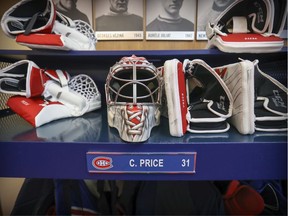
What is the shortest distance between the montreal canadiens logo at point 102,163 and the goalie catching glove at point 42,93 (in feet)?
0.79

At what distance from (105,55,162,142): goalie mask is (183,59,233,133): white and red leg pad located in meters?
0.10

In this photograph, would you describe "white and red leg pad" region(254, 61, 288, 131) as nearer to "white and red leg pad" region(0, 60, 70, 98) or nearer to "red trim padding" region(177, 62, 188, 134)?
"red trim padding" region(177, 62, 188, 134)

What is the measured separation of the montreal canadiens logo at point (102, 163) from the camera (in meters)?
0.45

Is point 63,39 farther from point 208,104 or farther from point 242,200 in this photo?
point 242,200

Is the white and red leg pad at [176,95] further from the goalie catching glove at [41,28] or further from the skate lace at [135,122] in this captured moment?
the goalie catching glove at [41,28]

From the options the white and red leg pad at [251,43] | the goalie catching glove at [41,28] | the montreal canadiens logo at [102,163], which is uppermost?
the goalie catching glove at [41,28]

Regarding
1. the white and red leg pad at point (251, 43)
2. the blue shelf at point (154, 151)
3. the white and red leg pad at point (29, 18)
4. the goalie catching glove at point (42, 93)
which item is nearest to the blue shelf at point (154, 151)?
the blue shelf at point (154, 151)

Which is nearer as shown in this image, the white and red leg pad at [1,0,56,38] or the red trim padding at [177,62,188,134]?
the red trim padding at [177,62,188,134]

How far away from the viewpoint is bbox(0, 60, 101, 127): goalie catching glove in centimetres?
57

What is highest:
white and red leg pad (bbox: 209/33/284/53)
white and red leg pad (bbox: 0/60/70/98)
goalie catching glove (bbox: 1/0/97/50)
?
goalie catching glove (bbox: 1/0/97/50)

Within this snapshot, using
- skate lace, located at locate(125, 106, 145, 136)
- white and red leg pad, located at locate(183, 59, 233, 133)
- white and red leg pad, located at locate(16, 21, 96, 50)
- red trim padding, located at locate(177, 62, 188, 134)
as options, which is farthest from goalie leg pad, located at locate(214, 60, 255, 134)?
white and red leg pad, located at locate(16, 21, 96, 50)

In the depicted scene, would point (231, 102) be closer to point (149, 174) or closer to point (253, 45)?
point (253, 45)

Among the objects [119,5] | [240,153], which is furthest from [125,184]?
[119,5]

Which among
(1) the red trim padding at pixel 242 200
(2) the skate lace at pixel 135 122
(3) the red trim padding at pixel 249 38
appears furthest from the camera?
(1) the red trim padding at pixel 242 200
